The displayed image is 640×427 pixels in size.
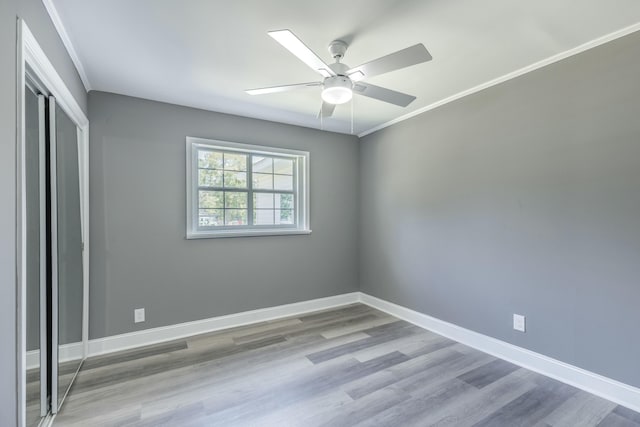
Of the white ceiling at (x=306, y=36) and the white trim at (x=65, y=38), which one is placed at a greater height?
the white ceiling at (x=306, y=36)

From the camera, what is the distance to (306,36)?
75.5 inches

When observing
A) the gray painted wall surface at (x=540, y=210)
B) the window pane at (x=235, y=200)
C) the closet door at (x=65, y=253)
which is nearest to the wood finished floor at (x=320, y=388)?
the closet door at (x=65, y=253)

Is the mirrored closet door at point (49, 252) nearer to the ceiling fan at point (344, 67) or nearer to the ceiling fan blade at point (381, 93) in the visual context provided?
the ceiling fan at point (344, 67)

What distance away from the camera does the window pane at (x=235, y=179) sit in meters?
3.39

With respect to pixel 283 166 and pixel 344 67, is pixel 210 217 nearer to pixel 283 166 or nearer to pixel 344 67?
pixel 283 166

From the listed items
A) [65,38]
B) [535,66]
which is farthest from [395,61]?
[65,38]

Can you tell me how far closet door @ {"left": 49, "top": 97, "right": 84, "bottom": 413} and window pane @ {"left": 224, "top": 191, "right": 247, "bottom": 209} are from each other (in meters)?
1.35

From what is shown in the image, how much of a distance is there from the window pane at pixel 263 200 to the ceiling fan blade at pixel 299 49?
2055mm

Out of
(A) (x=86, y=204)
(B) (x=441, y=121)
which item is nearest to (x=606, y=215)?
(B) (x=441, y=121)

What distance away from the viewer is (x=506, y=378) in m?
2.25

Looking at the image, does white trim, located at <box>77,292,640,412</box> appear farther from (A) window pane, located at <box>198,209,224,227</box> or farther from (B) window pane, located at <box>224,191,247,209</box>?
(B) window pane, located at <box>224,191,247,209</box>

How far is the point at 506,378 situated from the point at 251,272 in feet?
8.55

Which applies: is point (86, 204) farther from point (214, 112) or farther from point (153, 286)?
point (214, 112)

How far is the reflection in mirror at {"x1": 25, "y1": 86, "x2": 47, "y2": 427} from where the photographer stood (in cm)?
140
